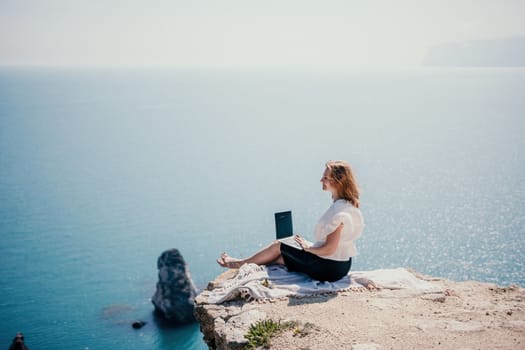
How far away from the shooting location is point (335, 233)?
931cm

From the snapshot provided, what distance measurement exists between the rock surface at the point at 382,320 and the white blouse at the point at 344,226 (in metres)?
0.83

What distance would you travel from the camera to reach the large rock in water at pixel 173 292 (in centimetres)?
5456

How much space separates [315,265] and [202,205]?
97287 millimetres

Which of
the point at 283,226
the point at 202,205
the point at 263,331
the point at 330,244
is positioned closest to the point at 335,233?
the point at 330,244

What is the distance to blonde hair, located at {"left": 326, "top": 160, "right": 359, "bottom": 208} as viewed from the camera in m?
9.49

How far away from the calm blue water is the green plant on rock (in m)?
45.5

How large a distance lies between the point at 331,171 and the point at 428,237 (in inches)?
2969

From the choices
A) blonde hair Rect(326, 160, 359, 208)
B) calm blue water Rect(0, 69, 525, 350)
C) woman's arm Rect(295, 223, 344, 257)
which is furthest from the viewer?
calm blue water Rect(0, 69, 525, 350)

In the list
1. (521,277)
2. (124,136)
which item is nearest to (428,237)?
(521,277)

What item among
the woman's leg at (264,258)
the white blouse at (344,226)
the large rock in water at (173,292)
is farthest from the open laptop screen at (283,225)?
the large rock in water at (173,292)

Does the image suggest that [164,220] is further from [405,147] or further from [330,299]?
[330,299]

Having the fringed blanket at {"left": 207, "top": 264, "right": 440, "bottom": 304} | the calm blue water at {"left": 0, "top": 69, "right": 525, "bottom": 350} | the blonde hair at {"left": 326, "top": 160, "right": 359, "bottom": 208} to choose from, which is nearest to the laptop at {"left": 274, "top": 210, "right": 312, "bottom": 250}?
the fringed blanket at {"left": 207, "top": 264, "right": 440, "bottom": 304}

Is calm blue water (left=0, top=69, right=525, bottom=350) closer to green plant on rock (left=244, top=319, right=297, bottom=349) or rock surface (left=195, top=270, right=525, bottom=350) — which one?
rock surface (left=195, top=270, right=525, bottom=350)

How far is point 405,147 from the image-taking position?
145 meters
